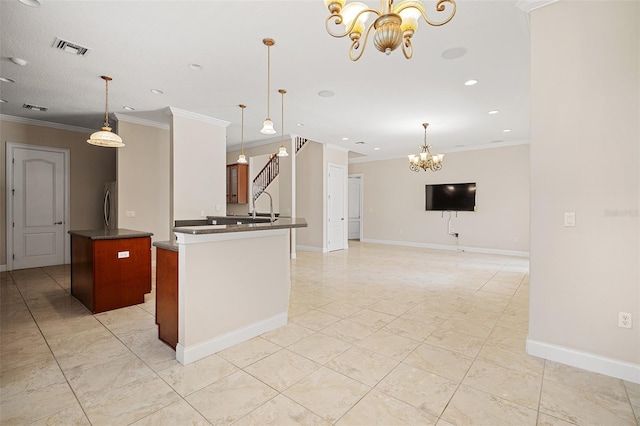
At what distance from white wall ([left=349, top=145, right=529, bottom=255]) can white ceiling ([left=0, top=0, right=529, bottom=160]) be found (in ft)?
7.02

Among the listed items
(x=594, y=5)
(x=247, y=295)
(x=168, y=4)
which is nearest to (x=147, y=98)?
(x=168, y=4)

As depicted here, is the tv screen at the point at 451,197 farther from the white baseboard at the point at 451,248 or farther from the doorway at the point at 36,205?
the doorway at the point at 36,205

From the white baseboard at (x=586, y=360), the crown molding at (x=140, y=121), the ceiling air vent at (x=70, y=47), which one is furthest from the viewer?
the crown molding at (x=140, y=121)

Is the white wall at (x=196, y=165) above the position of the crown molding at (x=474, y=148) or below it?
below

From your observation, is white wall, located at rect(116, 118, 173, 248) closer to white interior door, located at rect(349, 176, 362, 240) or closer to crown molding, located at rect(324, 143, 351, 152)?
crown molding, located at rect(324, 143, 351, 152)

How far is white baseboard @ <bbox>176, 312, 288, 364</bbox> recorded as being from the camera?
94.8 inches

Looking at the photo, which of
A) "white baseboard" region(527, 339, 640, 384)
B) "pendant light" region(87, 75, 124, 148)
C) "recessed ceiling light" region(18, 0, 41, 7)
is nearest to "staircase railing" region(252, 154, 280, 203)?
"pendant light" region(87, 75, 124, 148)

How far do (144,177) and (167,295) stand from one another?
4.17 metres

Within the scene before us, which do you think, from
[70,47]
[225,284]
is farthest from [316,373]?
[70,47]

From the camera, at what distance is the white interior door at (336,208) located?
841 cm

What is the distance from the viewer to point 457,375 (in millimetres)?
2229

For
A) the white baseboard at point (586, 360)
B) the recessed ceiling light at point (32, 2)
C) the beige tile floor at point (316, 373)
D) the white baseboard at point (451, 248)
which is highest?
the recessed ceiling light at point (32, 2)

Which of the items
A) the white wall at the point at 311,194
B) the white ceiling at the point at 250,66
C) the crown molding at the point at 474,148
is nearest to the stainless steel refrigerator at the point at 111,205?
the white ceiling at the point at 250,66

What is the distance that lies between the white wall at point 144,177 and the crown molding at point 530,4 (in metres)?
5.63
